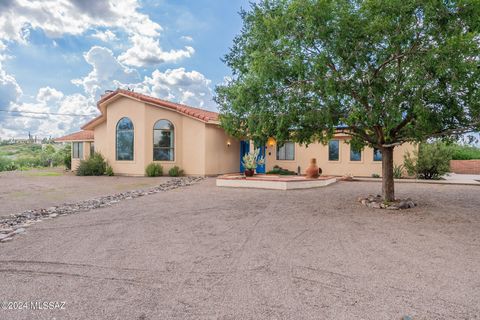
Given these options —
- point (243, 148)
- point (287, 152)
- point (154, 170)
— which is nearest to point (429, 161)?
point (287, 152)

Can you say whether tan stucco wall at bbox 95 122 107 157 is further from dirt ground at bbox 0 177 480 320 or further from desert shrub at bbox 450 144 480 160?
desert shrub at bbox 450 144 480 160

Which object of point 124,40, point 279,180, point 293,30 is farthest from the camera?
point 124,40

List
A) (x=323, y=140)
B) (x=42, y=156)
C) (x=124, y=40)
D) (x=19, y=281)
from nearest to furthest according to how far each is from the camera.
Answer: (x=19, y=281), (x=323, y=140), (x=124, y=40), (x=42, y=156)

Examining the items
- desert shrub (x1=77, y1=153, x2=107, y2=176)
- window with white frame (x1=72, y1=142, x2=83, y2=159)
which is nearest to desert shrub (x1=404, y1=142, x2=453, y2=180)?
desert shrub (x1=77, y1=153, x2=107, y2=176)

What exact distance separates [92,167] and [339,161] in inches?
609

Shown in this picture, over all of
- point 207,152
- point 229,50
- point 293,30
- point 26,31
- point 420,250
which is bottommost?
point 420,250

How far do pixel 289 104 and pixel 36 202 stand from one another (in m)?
8.16

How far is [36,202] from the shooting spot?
939cm

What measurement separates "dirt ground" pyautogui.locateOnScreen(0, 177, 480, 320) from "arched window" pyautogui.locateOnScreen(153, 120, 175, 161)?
10882 millimetres

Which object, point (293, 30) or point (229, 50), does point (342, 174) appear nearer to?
point (229, 50)

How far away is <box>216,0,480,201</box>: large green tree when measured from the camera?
6281 millimetres

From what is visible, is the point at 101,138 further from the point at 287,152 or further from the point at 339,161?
the point at 339,161

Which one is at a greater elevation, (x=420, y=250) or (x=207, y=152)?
(x=207, y=152)

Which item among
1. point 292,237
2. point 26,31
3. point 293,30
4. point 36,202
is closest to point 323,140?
point 293,30
